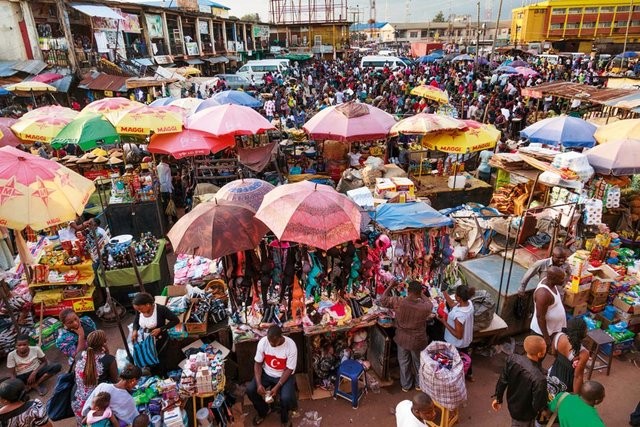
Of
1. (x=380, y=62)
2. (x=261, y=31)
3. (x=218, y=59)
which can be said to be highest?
(x=261, y=31)

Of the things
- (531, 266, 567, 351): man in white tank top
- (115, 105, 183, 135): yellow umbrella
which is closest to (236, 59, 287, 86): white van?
(115, 105, 183, 135): yellow umbrella

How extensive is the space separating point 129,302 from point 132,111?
4.19m

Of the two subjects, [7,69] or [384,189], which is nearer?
[384,189]

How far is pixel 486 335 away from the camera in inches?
209

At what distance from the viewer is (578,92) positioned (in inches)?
516

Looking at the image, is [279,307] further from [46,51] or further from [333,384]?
[46,51]

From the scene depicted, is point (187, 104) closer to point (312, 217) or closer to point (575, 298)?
point (312, 217)


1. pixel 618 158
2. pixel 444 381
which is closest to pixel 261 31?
pixel 618 158

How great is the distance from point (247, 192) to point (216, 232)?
1432mm

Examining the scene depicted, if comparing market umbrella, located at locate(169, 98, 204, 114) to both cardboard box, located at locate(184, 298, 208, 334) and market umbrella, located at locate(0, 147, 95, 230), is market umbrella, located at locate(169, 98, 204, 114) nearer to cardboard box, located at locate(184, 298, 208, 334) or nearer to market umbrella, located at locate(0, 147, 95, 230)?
market umbrella, located at locate(0, 147, 95, 230)

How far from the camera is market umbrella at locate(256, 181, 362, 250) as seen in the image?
4.36m

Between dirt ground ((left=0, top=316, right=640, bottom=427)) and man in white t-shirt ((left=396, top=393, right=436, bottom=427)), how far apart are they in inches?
58.7

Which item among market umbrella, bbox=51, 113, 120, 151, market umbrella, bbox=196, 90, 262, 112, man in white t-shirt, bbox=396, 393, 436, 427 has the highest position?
market umbrella, bbox=196, 90, 262, 112

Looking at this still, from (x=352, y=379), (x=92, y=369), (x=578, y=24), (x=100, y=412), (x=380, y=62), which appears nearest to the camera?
(x=100, y=412)
